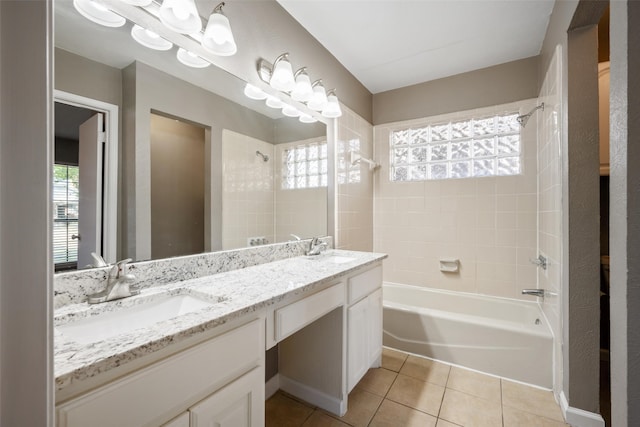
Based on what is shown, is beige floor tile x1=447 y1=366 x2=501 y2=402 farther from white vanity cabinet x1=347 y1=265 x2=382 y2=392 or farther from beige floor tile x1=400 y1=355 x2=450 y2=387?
white vanity cabinet x1=347 y1=265 x2=382 y2=392

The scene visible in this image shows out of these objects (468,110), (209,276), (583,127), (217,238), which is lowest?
(209,276)

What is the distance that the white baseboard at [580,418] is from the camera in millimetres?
1391

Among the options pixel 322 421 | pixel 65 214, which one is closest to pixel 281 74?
pixel 65 214

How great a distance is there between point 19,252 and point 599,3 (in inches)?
85.8

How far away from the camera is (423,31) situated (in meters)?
1.98

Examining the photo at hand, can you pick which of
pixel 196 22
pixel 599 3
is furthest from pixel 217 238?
pixel 599 3

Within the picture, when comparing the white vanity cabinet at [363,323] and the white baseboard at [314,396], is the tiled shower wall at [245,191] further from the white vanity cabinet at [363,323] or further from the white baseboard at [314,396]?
the white baseboard at [314,396]

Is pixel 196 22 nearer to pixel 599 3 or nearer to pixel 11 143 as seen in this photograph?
pixel 11 143

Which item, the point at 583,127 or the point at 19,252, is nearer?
the point at 19,252

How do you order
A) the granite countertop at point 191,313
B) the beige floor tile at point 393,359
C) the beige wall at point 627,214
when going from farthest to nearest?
the beige floor tile at point 393,359 → the beige wall at point 627,214 → the granite countertop at point 191,313

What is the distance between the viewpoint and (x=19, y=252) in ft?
1.14

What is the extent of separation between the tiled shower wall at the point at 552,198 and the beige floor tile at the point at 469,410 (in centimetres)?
44

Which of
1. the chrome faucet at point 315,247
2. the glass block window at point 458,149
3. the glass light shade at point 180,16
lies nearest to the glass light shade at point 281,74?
the glass light shade at point 180,16

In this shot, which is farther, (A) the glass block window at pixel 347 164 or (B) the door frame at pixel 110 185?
(A) the glass block window at pixel 347 164
